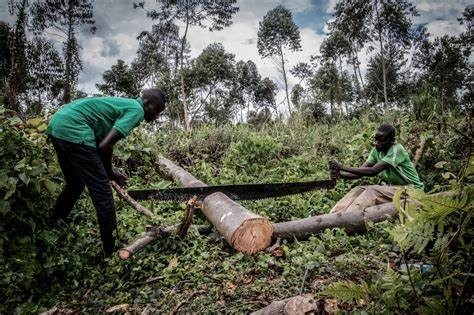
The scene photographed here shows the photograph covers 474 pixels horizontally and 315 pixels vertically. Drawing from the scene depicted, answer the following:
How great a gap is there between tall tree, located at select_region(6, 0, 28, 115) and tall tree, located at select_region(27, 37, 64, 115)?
0.64 m

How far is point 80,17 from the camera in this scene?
21406 millimetres

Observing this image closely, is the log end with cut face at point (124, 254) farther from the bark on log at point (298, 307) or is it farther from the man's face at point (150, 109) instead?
the bark on log at point (298, 307)

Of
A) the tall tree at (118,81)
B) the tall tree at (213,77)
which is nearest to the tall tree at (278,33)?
the tall tree at (213,77)

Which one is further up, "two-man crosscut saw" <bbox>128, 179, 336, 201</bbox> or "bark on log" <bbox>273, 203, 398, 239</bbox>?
"two-man crosscut saw" <bbox>128, 179, 336, 201</bbox>

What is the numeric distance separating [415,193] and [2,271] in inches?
124

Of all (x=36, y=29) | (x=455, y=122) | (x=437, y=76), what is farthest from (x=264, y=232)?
(x=437, y=76)

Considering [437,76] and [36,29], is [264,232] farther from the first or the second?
[437,76]

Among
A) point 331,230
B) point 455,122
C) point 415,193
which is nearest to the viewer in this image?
point 415,193

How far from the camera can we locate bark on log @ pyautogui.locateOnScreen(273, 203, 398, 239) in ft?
11.8

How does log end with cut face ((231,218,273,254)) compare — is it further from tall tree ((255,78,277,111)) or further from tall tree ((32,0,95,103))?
tall tree ((255,78,277,111))

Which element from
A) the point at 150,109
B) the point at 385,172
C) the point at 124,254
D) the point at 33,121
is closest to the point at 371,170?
the point at 385,172

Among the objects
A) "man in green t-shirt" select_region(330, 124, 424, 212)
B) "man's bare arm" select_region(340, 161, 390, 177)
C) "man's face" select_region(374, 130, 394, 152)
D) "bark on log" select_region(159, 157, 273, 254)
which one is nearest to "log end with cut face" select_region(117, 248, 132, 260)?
"bark on log" select_region(159, 157, 273, 254)

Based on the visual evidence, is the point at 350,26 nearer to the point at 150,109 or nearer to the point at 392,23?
the point at 392,23

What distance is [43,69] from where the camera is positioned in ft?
68.5
